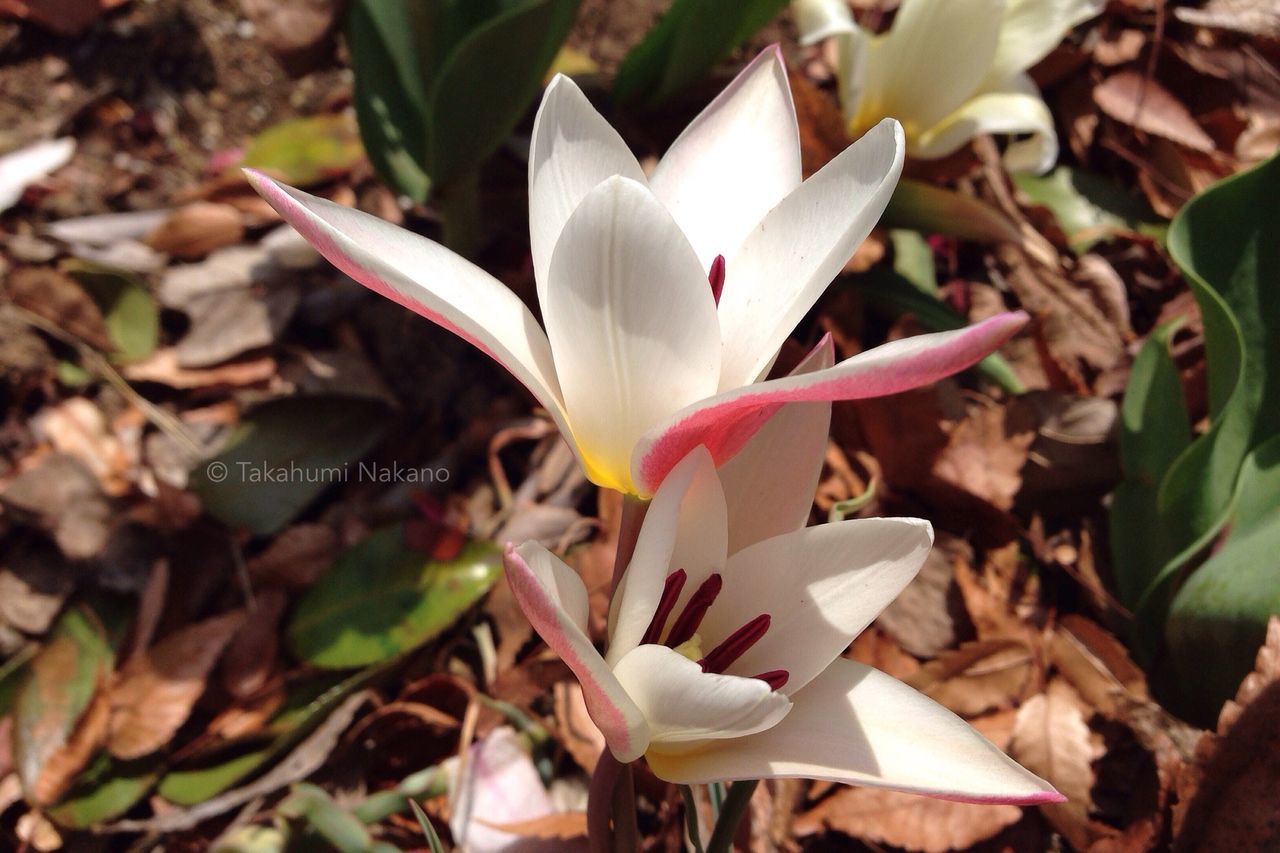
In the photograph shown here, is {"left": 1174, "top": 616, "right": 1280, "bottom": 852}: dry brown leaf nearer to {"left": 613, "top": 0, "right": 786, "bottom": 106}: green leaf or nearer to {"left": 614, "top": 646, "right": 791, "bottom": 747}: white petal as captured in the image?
{"left": 614, "top": 646, "right": 791, "bottom": 747}: white petal

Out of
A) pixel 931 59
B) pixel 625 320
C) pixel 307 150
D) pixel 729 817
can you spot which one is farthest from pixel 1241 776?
pixel 307 150

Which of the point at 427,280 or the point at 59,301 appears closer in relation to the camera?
the point at 427,280

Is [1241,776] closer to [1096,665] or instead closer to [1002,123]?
[1096,665]

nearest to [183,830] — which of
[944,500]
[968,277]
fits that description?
[944,500]

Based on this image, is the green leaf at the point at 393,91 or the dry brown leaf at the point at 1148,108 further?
the dry brown leaf at the point at 1148,108

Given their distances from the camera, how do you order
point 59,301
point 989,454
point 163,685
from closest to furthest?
1. point 163,685
2. point 989,454
3. point 59,301

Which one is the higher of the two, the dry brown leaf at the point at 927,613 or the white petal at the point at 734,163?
the white petal at the point at 734,163

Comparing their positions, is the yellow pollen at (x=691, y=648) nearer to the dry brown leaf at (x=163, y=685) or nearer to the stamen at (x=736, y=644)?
the stamen at (x=736, y=644)

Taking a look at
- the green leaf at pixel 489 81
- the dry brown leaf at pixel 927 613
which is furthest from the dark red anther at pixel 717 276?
the dry brown leaf at pixel 927 613
